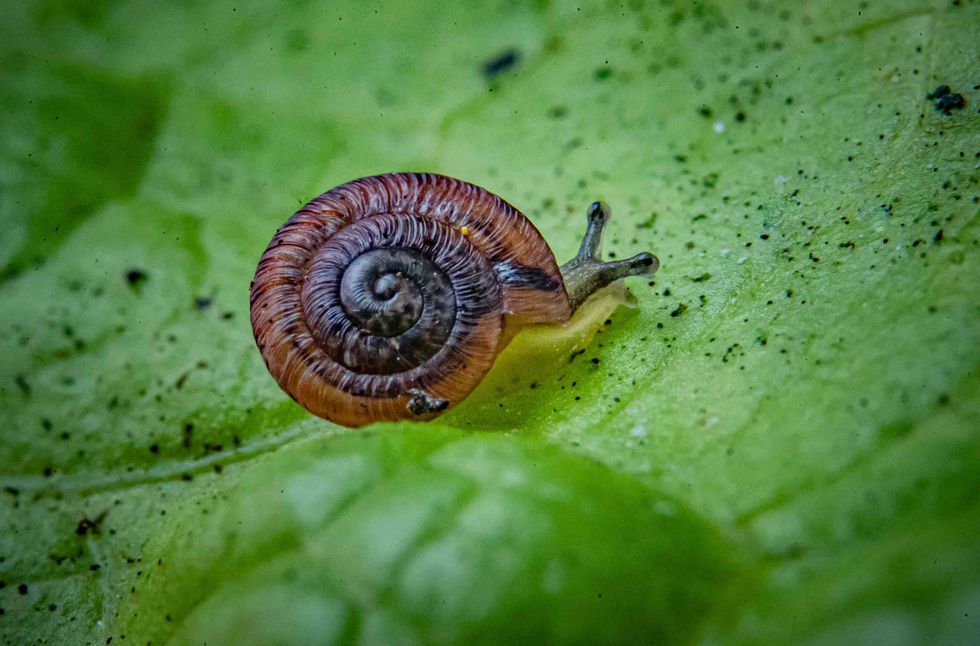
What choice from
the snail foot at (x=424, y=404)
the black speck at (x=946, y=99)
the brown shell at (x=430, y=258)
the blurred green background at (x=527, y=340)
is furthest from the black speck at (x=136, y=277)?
the black speck at (x=946, y=99)

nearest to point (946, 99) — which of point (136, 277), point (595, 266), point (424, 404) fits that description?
point (595, 266)

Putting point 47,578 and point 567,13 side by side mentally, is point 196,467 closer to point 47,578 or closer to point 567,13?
point 47,578

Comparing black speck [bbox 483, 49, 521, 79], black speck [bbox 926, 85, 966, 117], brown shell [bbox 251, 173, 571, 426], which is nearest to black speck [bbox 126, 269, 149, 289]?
brown shell [bbox 251, 173, 571, 426]

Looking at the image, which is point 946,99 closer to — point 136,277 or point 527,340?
point 527,340

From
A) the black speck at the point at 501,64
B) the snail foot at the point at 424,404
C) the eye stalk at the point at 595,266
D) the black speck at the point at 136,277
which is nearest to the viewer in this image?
the snail foot at the point at 424,404

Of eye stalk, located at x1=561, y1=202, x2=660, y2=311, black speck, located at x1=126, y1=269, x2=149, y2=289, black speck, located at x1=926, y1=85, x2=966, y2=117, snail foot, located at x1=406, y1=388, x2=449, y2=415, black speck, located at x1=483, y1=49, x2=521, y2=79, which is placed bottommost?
snail foot, located at x1=406, y1=388, x2=449, y2=415

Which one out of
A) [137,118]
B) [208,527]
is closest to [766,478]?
[208,527]

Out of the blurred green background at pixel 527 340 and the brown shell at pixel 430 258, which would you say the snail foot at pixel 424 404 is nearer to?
the brown shell at pixel 430 258

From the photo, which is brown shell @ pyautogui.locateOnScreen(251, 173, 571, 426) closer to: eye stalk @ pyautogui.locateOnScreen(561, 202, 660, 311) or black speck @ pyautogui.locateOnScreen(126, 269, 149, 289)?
eye stalk @ pyautogui.locateOnScreen(561, 202, 660, 311)
